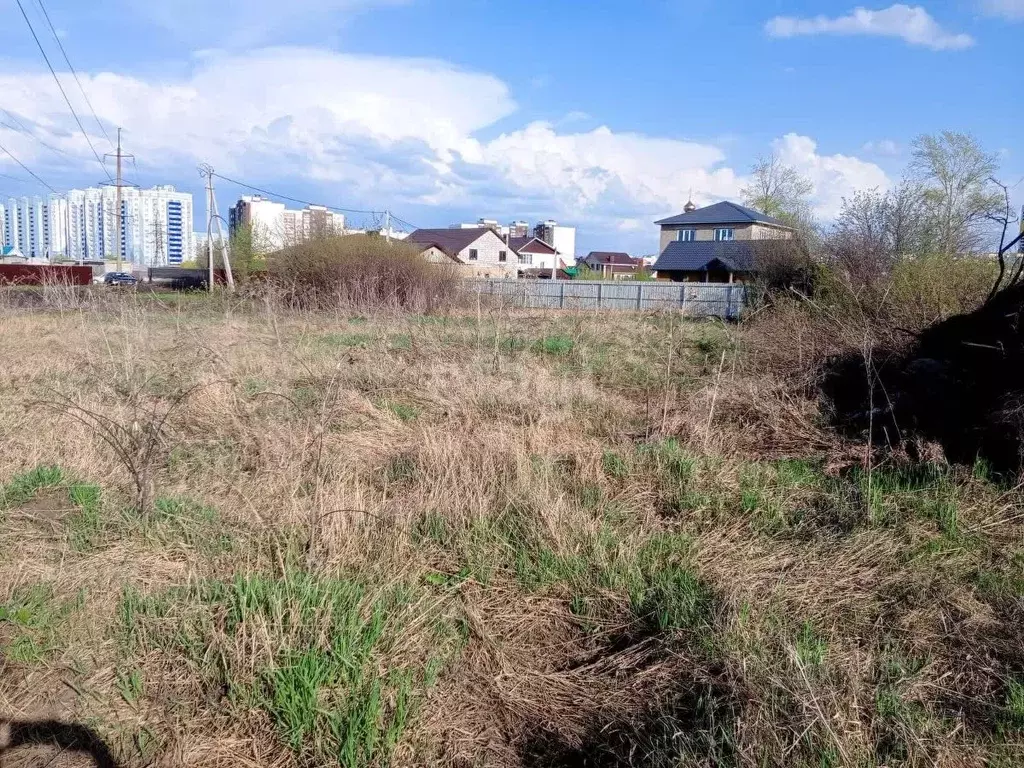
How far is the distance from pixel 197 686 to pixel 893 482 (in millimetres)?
4362

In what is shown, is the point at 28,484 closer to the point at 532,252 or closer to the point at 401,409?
the point at 401,409

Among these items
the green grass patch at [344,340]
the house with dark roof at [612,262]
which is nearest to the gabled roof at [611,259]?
the house with dark roof at [612,262]

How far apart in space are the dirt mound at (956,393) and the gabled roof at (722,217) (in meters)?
38.9

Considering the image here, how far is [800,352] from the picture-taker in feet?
26.5

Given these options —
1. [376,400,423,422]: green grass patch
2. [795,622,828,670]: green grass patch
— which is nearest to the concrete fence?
[376,400,423,422]: green grass patch

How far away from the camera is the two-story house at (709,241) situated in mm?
38828

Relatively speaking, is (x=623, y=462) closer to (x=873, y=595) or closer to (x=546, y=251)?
(x=873, y=595)

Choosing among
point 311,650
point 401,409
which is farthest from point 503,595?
point 401,409

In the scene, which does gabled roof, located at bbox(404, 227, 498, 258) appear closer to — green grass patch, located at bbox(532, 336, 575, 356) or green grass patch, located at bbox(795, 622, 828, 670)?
green grass patch, located at bbox(532, 336, 575, 356)

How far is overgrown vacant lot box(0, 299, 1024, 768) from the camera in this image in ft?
8.30

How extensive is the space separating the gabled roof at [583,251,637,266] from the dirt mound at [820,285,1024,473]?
80831 millimetres

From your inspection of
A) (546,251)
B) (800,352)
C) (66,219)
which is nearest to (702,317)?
(800,352)

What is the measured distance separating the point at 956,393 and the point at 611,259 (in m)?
86.8

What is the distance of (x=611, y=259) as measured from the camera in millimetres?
90500
